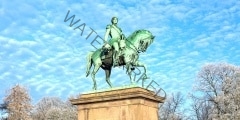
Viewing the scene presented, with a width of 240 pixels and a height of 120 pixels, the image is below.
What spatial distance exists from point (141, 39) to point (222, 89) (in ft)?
87.0

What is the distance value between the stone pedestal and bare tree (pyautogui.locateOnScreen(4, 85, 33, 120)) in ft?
120

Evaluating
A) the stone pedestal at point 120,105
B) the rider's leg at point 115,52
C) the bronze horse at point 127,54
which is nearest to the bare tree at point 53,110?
the bronze horse at point 127,54

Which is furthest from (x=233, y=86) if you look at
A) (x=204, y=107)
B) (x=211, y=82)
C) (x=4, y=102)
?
(x=4, y=102)

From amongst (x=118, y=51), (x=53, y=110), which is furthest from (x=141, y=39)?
(x=53, y=110)

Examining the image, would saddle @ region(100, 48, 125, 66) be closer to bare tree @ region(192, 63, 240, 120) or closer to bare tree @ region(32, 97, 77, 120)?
bare tree @ region(192, 63, 240, 120)

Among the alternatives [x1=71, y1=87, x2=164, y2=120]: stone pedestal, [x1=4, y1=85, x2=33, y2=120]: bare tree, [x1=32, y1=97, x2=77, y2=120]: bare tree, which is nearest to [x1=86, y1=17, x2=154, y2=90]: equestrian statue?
[x1=71, y1=87, x2=164, y2=120]: stone pedestal

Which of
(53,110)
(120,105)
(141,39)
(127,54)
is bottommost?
(120,105)

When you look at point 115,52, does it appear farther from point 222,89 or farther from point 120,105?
point 222,89

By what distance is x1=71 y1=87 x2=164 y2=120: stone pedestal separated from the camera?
1484cm

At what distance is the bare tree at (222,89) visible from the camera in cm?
3784

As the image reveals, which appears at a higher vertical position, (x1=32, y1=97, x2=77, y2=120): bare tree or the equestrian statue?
(x1=32, y1=97, x2=77, y2=120): bare tree

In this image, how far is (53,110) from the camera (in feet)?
187

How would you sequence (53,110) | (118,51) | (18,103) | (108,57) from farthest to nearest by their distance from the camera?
1. (53,110)
2. (18,103)
3. (108,57)
4. (118,51)

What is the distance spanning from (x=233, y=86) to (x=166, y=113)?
586 inches
